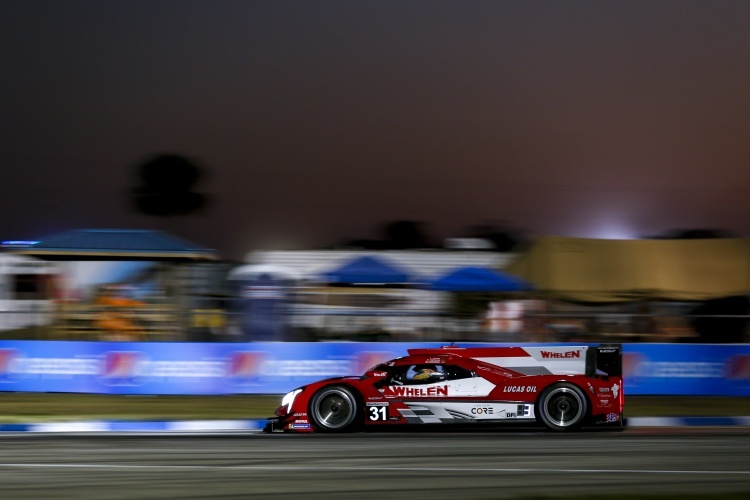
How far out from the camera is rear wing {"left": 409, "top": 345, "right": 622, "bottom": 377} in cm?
1367

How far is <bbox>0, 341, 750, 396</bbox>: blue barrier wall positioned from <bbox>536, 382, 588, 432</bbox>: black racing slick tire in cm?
695

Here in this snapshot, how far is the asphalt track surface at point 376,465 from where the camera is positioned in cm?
832

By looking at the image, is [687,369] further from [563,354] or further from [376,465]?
[376,465]

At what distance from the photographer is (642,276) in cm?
2694

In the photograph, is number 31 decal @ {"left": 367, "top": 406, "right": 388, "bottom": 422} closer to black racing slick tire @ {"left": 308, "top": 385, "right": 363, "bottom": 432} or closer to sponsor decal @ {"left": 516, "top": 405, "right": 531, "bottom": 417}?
black racing slick tire @ {"left": 308, "top": 385, "right": 363, "bottom": 432}

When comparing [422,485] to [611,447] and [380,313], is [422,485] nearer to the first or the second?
[611,447]

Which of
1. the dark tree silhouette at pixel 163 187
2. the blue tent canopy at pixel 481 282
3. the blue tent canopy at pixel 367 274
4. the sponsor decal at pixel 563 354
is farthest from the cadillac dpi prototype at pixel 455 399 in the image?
the dark tree silhouette at pixel 163 187

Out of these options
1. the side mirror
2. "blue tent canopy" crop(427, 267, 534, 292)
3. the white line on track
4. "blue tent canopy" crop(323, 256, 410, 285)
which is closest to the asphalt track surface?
the white line on track

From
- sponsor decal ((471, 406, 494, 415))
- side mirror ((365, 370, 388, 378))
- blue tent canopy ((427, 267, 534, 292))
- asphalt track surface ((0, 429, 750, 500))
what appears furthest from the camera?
blue tent canopy ((427, 267, 534, 292))

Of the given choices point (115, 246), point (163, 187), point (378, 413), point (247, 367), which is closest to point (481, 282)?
point (247, 367)

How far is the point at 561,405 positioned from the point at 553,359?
0.69 m

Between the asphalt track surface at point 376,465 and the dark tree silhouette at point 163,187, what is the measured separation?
42.2m

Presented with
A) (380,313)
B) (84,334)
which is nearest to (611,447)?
(380,313)

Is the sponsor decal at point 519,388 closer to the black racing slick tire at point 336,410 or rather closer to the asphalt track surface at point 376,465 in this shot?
the asphalt track surface at point 376,465
